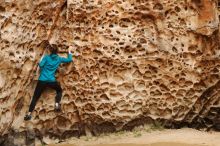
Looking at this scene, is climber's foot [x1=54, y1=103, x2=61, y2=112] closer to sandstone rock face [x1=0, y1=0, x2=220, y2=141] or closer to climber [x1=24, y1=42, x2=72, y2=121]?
climber [x1=24, y1=42, x2=72, y2=121]

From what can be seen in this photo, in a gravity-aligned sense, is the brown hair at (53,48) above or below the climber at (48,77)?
above

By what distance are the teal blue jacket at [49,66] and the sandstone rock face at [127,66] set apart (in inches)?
7.4

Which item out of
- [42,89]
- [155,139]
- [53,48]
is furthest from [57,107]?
[155,139]

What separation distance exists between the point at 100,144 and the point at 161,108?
1.20m

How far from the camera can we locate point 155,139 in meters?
6.36

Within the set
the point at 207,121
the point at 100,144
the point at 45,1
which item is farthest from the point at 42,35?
the point at 207,121

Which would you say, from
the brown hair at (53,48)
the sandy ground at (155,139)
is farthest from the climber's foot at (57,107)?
the brown hair at (53,48)

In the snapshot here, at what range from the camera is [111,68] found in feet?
23.0

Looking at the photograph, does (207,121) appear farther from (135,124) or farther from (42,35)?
(42,35)

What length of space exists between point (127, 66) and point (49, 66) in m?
1.24

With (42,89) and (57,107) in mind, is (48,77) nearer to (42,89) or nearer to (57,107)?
(42,89)

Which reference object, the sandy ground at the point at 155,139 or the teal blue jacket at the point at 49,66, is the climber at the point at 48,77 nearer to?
the teal blue jacket at the point at 49,66

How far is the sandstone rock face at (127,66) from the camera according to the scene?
274 inches

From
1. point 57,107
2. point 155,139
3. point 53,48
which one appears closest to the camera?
point 155,139
